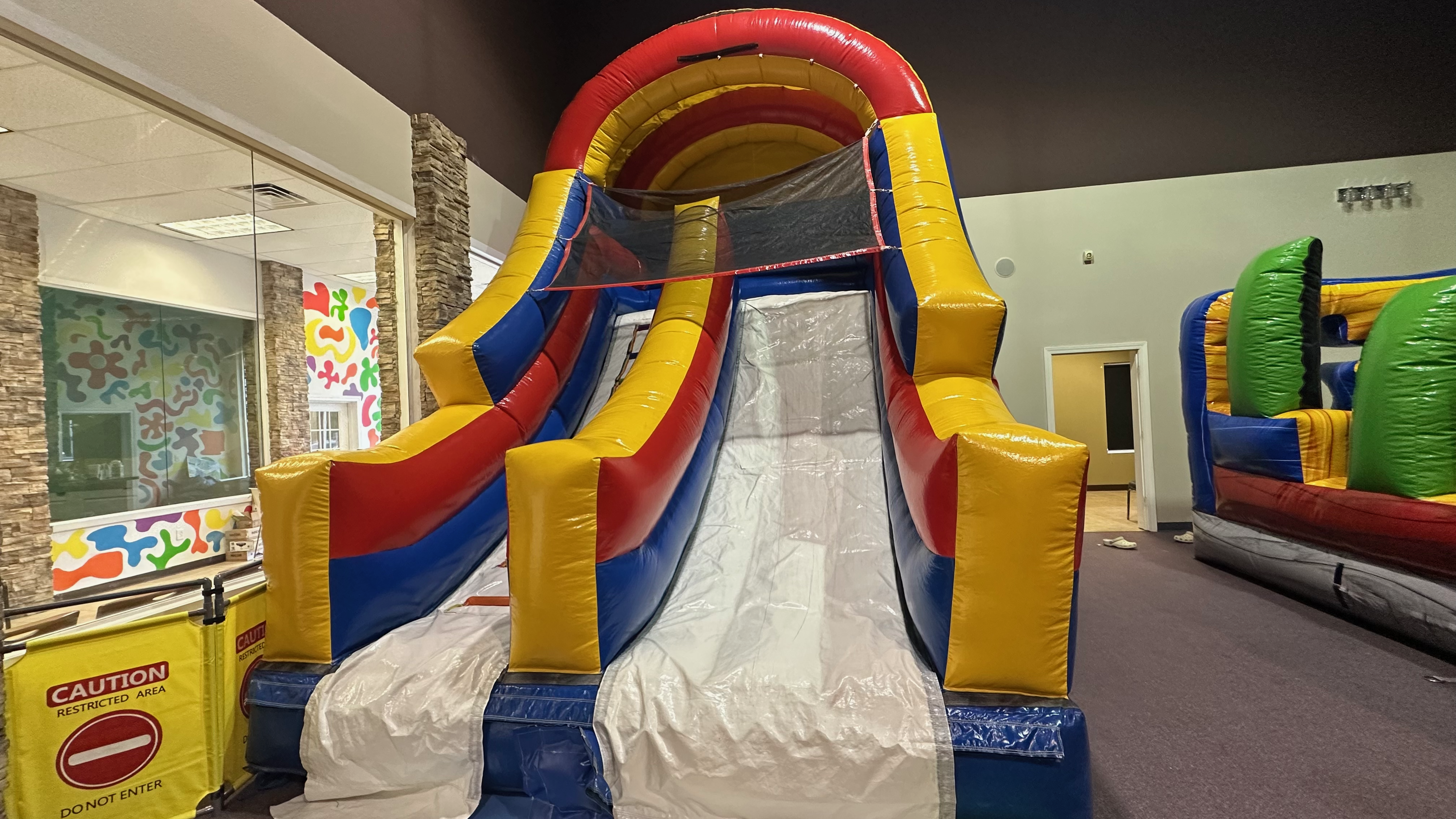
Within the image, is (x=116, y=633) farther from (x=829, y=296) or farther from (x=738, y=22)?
(x=738, y=22)

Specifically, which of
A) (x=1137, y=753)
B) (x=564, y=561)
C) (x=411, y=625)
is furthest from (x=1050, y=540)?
(x=411, y=625)

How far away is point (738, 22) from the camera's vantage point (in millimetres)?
3176

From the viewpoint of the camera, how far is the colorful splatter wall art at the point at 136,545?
11.4 ft

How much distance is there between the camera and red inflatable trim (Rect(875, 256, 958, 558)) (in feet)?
4.58

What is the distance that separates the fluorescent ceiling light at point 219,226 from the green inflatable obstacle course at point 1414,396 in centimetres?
532

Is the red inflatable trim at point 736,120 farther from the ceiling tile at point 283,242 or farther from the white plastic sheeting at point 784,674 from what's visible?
the ceiling tile at point 283,242

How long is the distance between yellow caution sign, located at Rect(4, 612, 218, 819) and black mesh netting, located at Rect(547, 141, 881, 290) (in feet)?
5.18

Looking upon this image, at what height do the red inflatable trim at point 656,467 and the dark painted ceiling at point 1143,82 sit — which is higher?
the dark painted ceiling at point 1143,82

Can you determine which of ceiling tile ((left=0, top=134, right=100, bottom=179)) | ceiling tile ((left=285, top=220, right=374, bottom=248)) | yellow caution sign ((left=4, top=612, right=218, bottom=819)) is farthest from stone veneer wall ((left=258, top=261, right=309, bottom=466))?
yellow caution sign ((left=4, top=612, right=218, bottom=819))

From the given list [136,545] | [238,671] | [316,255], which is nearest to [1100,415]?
[316,255]

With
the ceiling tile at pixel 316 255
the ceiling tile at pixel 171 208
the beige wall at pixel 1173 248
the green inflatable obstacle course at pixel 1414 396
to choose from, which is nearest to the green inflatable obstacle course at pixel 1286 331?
the green inflatable obstacle course at pixel 1414 396

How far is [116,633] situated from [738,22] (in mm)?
3262

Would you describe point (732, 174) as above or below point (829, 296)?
above

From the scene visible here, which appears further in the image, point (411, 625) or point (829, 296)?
point (829, 296)
